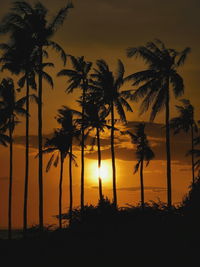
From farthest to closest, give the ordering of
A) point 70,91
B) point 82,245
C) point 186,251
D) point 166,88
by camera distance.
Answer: point 70,91 < point 166,88 < point 82,245 < point 186,251

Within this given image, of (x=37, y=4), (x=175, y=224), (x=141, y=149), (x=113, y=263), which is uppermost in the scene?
(x=37, y=4)

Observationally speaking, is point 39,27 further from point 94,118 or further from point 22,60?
point 94,118

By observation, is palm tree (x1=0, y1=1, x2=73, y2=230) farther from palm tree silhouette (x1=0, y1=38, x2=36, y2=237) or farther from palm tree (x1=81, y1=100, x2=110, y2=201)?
palm tree (x1=81, y1=100, x2=110, y2=201)

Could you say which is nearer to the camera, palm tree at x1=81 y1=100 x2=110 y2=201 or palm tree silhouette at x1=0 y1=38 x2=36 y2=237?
palm tree silhouette at x1=0 y1=38 x2=36 y2=237

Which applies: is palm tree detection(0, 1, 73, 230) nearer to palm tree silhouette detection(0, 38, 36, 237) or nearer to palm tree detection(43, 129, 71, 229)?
palm tree silhouette detection(0, 38, 36, 237)

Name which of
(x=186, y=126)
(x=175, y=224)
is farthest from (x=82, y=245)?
(x=186, y=126)

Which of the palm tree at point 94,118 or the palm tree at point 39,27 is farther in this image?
the palm tree at point 94,118

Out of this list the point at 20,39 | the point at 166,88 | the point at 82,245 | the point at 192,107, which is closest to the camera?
the point at 82,245

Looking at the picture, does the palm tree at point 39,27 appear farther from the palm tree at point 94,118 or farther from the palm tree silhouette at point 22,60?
the palm tree at point 94,118

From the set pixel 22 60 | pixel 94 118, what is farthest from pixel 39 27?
pixel 94 118

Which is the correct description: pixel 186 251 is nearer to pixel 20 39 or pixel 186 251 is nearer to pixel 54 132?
pixel 20 39

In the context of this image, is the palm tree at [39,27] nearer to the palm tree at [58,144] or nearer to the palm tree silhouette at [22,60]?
the palm tree silhouette at [22,60]

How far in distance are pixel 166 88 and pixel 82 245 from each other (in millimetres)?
13959

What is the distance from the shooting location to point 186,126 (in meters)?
52.8
